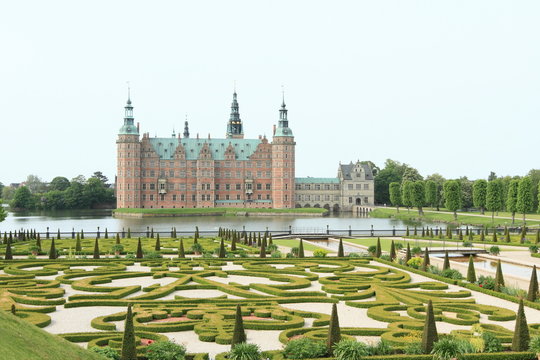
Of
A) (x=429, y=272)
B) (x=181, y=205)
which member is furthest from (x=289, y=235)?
(x=181, y=205)

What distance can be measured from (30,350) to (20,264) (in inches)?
701

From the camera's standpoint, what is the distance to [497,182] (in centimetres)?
6700

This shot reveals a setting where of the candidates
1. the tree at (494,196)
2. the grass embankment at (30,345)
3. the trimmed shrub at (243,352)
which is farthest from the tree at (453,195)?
the grass embankment at (30,345)

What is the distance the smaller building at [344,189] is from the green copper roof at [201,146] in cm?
1038

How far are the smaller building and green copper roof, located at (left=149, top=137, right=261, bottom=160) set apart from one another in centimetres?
1038

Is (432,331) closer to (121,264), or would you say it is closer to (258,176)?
(121,264)

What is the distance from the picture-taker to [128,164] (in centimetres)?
9706

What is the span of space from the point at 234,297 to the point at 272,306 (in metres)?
2.33

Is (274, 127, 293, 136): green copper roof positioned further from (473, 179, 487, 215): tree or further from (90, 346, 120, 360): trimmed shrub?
(90, 346, 120, 360): trimmed shrub

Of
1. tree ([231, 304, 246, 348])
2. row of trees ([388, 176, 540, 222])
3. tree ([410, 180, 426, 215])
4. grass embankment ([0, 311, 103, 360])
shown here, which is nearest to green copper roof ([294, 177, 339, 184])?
row of trees ([388, 176, 540, 222])

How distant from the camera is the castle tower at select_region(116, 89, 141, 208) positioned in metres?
96.2

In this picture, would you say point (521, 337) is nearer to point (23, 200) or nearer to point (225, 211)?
point (225, 211)

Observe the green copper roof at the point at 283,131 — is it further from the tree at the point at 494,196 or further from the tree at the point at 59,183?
the tree at the point at 59,183

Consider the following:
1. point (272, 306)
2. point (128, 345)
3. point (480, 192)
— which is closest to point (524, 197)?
point (480, 192)
